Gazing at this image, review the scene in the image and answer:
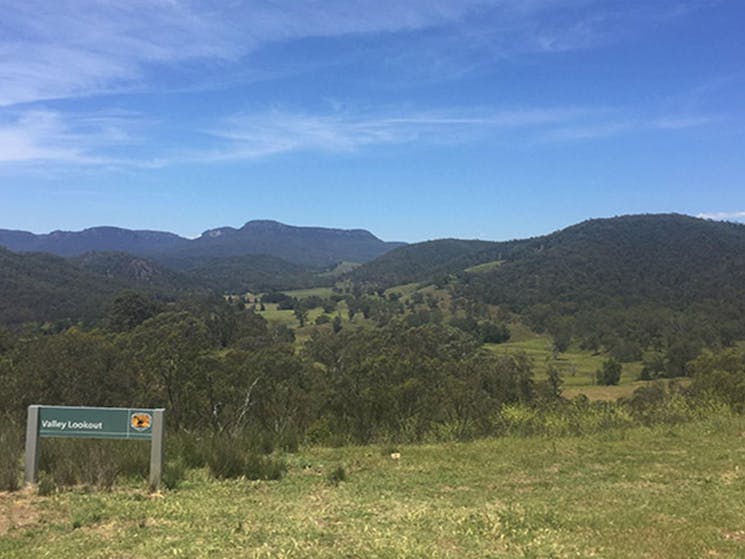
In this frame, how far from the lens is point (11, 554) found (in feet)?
15.0

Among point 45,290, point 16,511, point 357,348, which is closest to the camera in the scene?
point 16,511

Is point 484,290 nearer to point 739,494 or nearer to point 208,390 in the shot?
point 208,390

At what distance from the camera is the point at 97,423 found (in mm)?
6629

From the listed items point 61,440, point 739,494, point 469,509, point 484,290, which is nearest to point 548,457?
point 739,494

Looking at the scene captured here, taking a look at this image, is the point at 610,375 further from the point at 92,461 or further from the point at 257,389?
the point at 92,461

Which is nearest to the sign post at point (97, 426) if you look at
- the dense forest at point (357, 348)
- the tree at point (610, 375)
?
the dense forest at point (357, 348)

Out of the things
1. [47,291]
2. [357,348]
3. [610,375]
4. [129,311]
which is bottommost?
[610,375]

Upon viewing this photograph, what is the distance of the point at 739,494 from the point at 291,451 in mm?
6244

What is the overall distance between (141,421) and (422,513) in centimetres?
329

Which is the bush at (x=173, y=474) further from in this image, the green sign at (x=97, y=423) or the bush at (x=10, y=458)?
the bush at (x=10, y=458)

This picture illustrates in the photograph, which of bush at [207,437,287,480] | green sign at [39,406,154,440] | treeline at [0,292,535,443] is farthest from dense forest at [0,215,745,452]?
green sign at [39,406,154,440]

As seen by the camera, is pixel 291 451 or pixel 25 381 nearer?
pixel 291 451

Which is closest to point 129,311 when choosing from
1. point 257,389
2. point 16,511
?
point 257,389

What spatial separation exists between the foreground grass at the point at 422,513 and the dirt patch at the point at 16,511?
0.02 m
